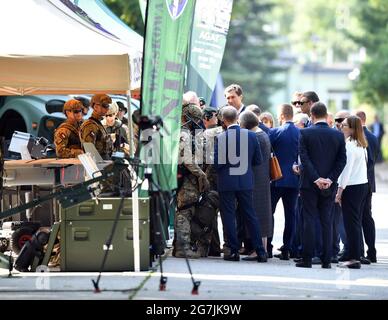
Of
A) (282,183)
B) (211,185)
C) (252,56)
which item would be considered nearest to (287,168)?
(282,183)

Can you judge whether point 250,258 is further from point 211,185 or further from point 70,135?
point 70,135

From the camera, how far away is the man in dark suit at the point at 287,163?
16469 millimetres

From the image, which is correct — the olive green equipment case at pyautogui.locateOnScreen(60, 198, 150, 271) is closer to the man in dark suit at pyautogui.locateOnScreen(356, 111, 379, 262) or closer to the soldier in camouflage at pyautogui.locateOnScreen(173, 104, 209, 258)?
the soldier in camouflage at pyautogui.locateOnScreen(173, 104, 209, 258)

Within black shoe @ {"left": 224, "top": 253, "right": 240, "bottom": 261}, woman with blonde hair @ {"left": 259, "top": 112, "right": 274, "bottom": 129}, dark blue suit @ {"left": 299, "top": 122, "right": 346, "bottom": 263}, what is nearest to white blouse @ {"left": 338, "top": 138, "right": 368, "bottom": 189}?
dark blue suit @ {"left": 299, "top": 122, "right": 346, "bottom": 263}

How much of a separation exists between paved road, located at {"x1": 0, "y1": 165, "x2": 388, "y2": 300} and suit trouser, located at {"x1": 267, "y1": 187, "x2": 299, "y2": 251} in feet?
2.42

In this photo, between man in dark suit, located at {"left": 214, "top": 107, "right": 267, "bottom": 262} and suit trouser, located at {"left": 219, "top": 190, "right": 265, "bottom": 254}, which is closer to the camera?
man in dark suit, located at {"left": 214, "top": 107, "right": 267, "bottom": 262}

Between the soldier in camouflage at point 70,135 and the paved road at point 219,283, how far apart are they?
6.23 feet

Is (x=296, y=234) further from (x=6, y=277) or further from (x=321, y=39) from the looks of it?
(x=321, y=39)

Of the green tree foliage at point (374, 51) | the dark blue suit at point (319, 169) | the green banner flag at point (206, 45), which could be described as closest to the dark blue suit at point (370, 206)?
the dark blue suit at point (319, 169)

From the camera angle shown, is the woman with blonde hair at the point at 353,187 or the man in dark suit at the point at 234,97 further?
the man in dark suit at the point at 234,97

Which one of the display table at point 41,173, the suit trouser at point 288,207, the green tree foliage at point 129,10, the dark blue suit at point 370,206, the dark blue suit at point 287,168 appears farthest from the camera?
the green tree foliage at point 129,10

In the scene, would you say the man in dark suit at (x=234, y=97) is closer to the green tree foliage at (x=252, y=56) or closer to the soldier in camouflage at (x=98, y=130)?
the soldier in camouflage at (x=98, y=130)

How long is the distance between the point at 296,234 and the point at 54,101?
8018 millimetres

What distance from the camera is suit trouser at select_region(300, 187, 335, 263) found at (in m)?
15.1
